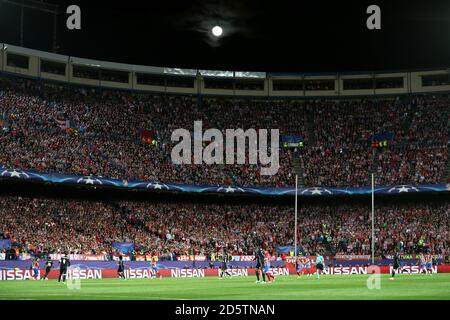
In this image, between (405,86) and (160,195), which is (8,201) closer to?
(160,195)

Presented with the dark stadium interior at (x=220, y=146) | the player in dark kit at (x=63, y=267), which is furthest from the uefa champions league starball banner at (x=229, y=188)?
the player in dark kit at (x=63, y=267)

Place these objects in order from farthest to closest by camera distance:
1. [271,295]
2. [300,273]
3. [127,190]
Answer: [127,190], [300,273], [271,295]

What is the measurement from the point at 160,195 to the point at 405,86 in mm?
31082

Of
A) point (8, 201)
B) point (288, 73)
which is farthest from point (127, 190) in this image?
point (288, 73)

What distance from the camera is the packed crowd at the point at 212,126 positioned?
6900 cm

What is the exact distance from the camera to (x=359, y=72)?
81688 mm

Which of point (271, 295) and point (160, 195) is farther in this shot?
point (160, 195)

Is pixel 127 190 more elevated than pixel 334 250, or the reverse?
pixel 127 190

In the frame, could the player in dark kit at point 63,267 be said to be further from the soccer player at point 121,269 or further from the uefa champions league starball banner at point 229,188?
the uefa champions league starball banner at point 229,188

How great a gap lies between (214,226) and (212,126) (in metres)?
13.2

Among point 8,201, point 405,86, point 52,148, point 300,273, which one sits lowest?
point 300,273

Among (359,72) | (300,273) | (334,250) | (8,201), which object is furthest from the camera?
(359,72)

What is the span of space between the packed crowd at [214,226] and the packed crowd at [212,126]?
118 inches

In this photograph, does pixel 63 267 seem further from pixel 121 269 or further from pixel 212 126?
pixel 212 126
